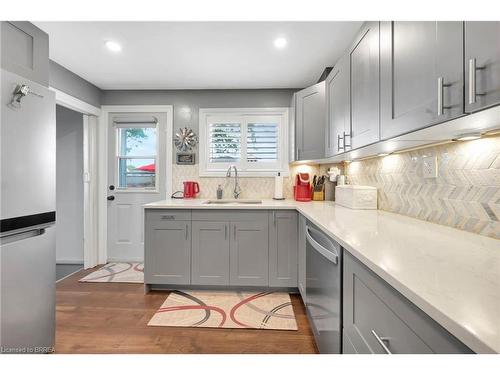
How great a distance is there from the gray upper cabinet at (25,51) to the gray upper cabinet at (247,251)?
5.98ft

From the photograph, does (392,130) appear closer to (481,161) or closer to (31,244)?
(481,161)

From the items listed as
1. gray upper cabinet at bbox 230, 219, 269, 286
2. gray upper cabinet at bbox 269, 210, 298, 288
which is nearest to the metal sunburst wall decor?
gray upper cabinet at bbox 230, 219, 269, 286

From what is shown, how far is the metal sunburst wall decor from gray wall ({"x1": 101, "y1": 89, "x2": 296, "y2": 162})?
8cm

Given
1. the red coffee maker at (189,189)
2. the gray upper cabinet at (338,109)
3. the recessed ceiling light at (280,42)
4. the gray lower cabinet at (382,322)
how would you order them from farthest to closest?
the red coffee maker at (189,189) → the recessed ceiling light at (280,42) → the gray upper cabinet at (338,109) → the gray lower cabinet at (382,322)

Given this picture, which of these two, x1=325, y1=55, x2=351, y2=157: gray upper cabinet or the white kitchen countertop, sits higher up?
x1=325, y1=55, x2=351, y2=157: gray upper cabinet

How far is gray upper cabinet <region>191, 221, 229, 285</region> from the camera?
2.49 m

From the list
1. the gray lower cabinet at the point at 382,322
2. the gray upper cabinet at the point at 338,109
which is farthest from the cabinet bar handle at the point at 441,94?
the gray upper cabinet at the point at 338,109

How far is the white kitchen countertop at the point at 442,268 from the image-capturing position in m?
0.43

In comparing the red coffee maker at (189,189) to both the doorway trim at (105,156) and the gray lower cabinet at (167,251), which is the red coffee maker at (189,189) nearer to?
the doorway trim at (105,156)

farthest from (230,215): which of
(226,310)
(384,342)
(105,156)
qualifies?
(105,156)

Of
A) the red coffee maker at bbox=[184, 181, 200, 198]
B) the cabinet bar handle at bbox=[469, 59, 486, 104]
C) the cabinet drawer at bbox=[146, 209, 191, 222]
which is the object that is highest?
the cabinet bar handle at bbox=[469, 59, 486, 104]

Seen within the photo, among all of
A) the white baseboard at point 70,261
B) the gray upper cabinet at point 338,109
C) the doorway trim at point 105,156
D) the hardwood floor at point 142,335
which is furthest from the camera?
the white baseboard at point 70,261

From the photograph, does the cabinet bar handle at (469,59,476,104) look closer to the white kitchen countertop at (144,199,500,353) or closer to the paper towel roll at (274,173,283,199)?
the white kitchen countertop at (144,199,500,353)
